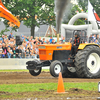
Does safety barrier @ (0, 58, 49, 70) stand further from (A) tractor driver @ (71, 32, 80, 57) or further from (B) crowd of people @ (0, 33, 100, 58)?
(A) tractor driver @ (71, 32, 80, 57)

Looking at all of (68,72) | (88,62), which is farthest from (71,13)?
(88,62)

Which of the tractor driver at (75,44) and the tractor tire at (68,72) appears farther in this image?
the tractor tire at (68,72)

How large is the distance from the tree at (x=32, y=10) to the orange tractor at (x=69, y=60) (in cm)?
2157

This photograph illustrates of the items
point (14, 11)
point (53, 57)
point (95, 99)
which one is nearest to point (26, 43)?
point (53, 57)

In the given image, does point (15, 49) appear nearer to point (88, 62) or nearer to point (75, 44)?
point (75, 44)

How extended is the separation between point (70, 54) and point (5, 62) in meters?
6.16

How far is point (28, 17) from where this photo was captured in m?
36.8

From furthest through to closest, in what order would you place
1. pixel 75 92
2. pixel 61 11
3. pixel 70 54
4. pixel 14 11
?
pixel 14 11
pixel 70 54
pixel 61 11
pixel 75 92

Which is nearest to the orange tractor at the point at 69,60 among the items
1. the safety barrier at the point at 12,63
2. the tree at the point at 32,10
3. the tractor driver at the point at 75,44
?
the tractor driver at the point at 75,44

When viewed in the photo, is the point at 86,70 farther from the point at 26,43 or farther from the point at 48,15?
the point at 48,15

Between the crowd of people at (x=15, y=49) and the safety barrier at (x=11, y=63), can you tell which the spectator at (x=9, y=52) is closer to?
the crowd of people at (x=15, y=49)

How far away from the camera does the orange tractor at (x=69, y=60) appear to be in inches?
490

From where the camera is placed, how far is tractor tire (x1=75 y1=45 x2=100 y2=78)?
12.4 metres

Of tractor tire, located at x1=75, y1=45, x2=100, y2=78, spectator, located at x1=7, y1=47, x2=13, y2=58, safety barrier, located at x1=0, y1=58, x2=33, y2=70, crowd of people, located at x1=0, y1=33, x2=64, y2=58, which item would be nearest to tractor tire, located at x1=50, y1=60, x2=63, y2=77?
tractor tire, located at x1=75, y1=45, x2=100, y2=78
